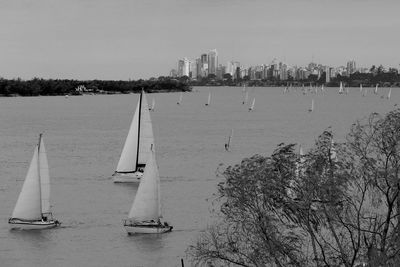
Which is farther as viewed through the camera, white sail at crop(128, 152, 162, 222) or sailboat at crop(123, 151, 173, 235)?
white sail at crop(128, 152, 162, 222)

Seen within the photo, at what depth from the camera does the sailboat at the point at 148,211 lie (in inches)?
1342

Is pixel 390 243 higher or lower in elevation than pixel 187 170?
higher

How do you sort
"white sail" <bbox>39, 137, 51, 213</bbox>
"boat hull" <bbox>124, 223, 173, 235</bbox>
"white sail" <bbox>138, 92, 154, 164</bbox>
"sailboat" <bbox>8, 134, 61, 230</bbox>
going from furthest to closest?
1. "white sail" <bbox>138, 92, 154, 164</bbox>
2. "white sail" <bbox>39, 137, 51, 213</bbox>
3. "sailboat" <bbox>8, 134, 61, 230</bbox>
4. "boat hull" <bbox>124, 223, 173, 235</bbox>

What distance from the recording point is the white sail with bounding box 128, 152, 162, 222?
3481 cm

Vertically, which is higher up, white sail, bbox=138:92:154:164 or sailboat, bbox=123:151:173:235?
white sail, bbox=138:92:154:164

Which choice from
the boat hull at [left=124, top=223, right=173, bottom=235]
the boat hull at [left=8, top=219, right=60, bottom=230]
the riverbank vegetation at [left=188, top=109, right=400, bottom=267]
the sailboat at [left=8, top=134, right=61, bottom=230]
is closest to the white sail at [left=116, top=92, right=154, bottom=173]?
the sailboat at [left=8, top=134, right=61, bottom=230]

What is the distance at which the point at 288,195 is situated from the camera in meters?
17.1

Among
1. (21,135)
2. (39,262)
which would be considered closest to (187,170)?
(39,262)

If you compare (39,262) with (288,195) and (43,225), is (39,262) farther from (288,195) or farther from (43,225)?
(288,195)

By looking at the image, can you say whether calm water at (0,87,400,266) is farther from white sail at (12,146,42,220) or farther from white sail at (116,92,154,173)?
white sail at (116,92,154,173)

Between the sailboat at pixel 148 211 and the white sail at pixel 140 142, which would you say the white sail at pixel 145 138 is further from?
the sailboat at pixel 148 211

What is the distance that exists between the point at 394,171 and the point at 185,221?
2056cm

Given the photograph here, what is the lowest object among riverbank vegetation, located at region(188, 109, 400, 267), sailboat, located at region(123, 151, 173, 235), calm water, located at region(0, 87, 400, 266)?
calm water, located at region(0, 87, 400, 266)

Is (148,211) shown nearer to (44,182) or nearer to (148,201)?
(148,201)
